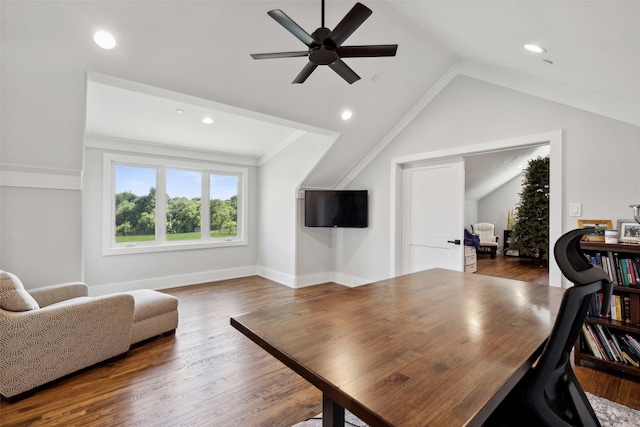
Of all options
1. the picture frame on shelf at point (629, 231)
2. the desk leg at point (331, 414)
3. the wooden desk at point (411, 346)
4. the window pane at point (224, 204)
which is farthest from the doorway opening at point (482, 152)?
the window pane at point (224, 204)

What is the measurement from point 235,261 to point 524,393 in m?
5.22

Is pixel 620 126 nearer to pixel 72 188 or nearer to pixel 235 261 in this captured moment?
pixel 72 188

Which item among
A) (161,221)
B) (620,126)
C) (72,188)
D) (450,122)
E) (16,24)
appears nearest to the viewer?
(16,24)

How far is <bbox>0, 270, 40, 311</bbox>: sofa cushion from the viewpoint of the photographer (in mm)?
1992

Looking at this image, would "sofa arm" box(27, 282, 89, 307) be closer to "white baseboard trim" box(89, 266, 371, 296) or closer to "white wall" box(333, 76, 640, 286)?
"white baseboard trim" box(89, 266, 371, 296)

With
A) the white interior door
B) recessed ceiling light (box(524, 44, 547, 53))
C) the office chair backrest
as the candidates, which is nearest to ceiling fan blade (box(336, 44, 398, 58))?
recessed ceiling light (box(524, 44, 547, 53))

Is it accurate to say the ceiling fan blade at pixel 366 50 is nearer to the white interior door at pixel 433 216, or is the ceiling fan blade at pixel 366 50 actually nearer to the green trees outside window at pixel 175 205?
the white interior door at pixel 433 216

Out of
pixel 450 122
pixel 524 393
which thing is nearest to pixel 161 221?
pixel 450 122

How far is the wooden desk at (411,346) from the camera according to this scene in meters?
0.77

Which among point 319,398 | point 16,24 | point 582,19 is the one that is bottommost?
point 319,398

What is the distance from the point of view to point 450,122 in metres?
3.72

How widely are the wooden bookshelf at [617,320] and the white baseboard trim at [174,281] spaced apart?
495cm

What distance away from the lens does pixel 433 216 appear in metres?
4.04

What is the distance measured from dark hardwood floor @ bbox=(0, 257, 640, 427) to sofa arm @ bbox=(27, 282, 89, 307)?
710 mm
